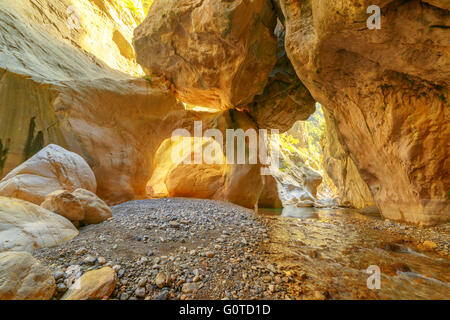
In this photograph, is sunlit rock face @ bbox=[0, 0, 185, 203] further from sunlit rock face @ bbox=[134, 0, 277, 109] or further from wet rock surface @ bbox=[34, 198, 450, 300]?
wet rock surface @ bbox=[34, 198, 450, 300]

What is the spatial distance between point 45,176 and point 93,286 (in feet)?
12.0

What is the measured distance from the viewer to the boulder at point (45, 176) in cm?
340

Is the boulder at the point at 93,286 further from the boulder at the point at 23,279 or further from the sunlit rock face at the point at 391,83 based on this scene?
the sunlit rock face at the point at 391,83

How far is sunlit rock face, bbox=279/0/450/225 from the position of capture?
120 inches

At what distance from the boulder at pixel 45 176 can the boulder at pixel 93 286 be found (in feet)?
9.56

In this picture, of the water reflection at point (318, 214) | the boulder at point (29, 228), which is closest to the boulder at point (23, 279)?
the boulder at point (29, 228)

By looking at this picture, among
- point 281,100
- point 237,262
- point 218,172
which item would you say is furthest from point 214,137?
point 237,262

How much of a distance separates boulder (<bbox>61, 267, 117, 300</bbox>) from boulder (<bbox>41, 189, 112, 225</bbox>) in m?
1.89

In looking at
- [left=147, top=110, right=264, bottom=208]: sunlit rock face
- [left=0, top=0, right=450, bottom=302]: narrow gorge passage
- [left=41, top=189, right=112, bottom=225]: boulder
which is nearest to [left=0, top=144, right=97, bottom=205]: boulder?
[left=0, top=0, right=450, bottom=302]: narrow gorge passage

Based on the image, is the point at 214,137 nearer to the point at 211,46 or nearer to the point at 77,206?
the point at 211,46

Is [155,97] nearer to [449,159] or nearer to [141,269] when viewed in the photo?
[141,269]

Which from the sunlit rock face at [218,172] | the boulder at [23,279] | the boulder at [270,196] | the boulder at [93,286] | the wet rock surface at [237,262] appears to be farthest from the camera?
the boulder at [270,196]

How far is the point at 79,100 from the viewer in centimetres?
616

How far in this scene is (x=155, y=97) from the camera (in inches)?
336
